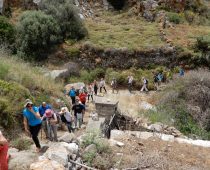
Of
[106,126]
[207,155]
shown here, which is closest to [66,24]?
[106,126]

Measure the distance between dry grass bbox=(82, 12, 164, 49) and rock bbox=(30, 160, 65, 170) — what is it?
1762 cm

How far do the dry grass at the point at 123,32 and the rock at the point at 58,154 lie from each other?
55.2 ft

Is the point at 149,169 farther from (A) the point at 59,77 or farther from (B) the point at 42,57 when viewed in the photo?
(B) the point at 42,57

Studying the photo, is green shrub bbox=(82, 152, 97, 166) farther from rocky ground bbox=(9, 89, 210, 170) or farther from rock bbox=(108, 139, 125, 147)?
rock bbox=(108, 139, 125, 147)

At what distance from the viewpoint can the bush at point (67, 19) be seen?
2616cm

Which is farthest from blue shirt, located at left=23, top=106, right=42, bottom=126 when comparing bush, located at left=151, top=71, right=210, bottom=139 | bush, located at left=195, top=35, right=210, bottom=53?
bush, located at left=195, top=35, right=210, bottom=53

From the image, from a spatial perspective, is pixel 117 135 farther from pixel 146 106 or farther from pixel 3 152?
pixel 146 106

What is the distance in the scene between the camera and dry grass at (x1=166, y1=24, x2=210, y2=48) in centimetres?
2612

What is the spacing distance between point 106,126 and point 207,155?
4004mm

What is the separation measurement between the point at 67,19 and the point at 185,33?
836cm

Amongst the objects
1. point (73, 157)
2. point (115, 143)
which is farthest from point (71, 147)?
point (115, 143)

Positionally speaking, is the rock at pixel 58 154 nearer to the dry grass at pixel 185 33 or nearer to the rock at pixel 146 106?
the rock at pixel 146 106

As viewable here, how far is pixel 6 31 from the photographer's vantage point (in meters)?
24.4

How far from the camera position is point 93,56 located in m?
25.4
